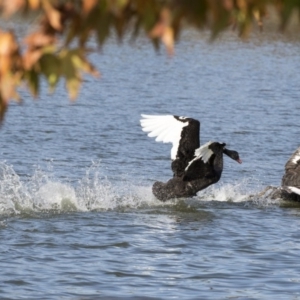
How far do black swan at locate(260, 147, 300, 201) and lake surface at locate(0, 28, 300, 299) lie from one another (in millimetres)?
118

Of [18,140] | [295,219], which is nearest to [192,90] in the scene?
[18,140]

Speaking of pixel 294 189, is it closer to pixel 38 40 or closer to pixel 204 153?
pixel 204 153

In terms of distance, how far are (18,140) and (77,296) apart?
7774mm

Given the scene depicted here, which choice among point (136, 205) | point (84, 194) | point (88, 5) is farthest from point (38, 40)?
point (84, 194)

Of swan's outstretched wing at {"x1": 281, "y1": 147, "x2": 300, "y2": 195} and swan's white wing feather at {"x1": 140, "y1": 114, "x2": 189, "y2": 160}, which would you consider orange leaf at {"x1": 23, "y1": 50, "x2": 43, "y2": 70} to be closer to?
swan's white wing feather at {"x1": 140, "y1": 114, "x2": 189, "y2": 160}

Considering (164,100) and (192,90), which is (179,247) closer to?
(164,100)

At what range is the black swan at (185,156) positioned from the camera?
1085 centimetres

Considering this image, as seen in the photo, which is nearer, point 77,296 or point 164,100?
point 77,296

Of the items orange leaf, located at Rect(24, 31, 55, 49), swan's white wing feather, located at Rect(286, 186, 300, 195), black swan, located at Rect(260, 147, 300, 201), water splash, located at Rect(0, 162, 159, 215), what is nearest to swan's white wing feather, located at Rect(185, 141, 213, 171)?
water splash, located at Rect(0, 162, 159, 215)

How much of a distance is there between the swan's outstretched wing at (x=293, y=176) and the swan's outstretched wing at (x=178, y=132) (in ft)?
4.28

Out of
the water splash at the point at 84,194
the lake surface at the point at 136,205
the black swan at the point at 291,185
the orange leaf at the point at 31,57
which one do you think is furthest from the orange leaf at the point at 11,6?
the black swan at the point at 291,185

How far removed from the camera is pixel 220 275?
7.86 meters

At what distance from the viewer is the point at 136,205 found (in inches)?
428

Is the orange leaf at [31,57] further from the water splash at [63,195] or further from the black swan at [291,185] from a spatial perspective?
the black swan at [291,185]
